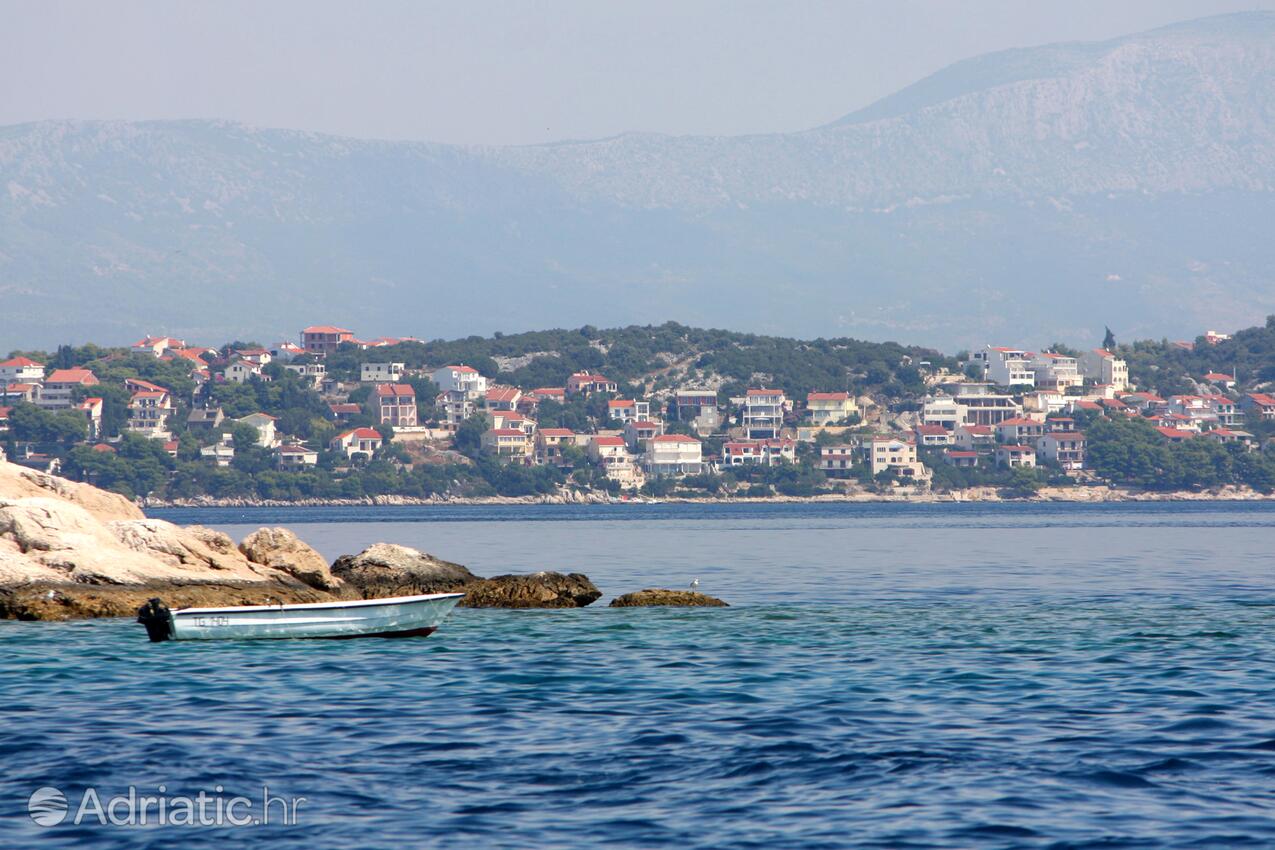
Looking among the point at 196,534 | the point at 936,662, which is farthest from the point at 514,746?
the point at 196,534

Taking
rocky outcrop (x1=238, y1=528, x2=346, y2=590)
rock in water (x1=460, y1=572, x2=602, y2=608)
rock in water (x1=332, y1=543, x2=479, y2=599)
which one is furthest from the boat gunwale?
rock in water (x1=332, y1=543, x2=479, y2=599)

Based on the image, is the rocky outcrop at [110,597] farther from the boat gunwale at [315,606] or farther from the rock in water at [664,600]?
the rock in water at [664,600]

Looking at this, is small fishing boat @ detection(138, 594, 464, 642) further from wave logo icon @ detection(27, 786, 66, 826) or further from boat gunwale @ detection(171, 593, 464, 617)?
wave logo icon @ detection(27, 786, 66, 826)

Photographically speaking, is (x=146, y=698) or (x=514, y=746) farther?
(x=146, y=698)

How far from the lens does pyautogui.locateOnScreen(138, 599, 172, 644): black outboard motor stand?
3212 cm

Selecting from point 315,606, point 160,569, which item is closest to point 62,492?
point 160,569

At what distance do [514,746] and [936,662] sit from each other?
10808mm

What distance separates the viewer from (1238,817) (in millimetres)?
16594

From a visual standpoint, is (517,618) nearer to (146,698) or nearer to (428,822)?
(146,698)

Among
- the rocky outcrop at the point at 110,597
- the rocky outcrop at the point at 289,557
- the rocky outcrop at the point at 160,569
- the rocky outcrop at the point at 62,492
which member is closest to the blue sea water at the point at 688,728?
the rocky outcrop at the point at 110,597

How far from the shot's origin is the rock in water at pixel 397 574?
143 feet

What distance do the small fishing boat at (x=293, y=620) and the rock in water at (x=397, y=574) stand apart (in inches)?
361

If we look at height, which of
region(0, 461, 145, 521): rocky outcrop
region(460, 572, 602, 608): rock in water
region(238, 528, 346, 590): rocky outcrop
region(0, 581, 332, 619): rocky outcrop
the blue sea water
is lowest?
the blue sea water

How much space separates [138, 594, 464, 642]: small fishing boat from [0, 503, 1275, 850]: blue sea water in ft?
1.48
